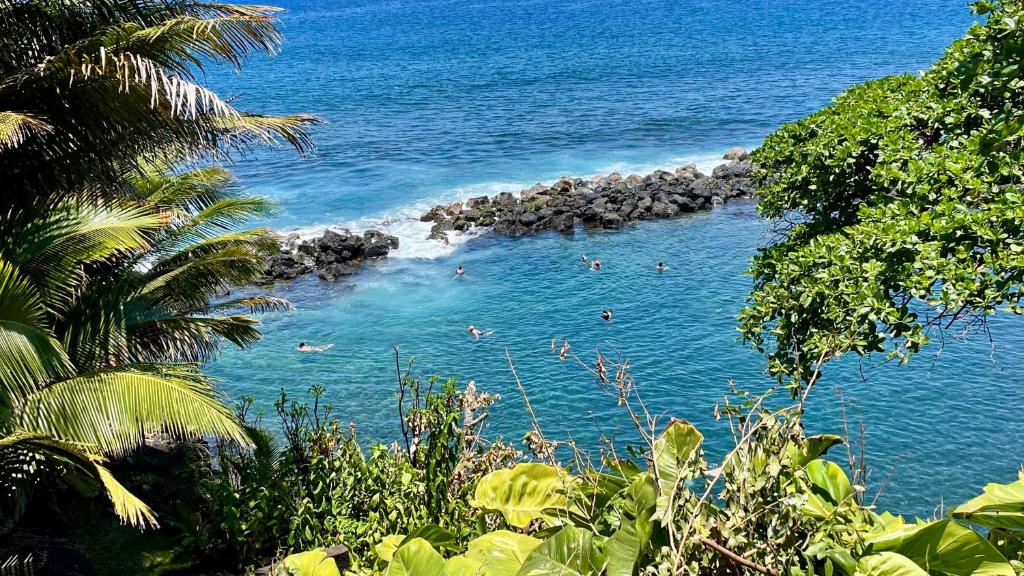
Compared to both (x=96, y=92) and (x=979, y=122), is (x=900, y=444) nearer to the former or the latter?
(x=979, y=122)

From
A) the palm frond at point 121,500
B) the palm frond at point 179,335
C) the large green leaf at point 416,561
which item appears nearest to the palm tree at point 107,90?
the palm frond at point 179,335

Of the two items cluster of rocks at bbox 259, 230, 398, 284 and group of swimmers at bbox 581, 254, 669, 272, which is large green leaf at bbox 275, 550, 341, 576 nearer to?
group of swimmers at bbox 581, 254, 669, 272

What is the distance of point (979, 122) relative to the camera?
816cm

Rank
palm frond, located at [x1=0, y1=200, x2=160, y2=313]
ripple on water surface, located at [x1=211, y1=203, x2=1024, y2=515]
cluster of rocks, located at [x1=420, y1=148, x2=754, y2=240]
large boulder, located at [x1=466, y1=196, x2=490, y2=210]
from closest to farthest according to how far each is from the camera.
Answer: palm frond, located at [x1=0, y1=200, x2=160, y2=313], ripple on water surface, located at [x1=211, y1=203, x2=1024, y2=515], cluster of rocks, located at [x1=420, y1=148, x2=754, y2=240], large boulder, located at [x1=466, y1=196, x2=490, y2=210]

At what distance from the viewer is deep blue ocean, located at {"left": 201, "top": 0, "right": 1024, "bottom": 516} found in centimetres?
1692

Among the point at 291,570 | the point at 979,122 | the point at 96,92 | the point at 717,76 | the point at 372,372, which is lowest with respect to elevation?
the point at 372,372

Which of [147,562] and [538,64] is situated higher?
[538,64]

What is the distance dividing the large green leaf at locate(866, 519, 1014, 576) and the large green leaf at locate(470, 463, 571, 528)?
176cm

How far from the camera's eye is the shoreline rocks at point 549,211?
2902 centimetres

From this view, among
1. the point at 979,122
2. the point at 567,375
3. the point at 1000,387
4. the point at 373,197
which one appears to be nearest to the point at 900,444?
the point at 1000,387

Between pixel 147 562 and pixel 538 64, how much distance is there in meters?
63.8

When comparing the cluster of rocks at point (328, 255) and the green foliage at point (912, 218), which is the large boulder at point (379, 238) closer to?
the cluster of rocks at point (328, 255)

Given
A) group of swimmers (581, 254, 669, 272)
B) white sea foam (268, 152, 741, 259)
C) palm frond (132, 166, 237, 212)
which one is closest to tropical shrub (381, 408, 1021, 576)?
palm frond (132, 166, 237, 212)

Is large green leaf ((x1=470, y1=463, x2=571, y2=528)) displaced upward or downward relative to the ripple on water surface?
upward
